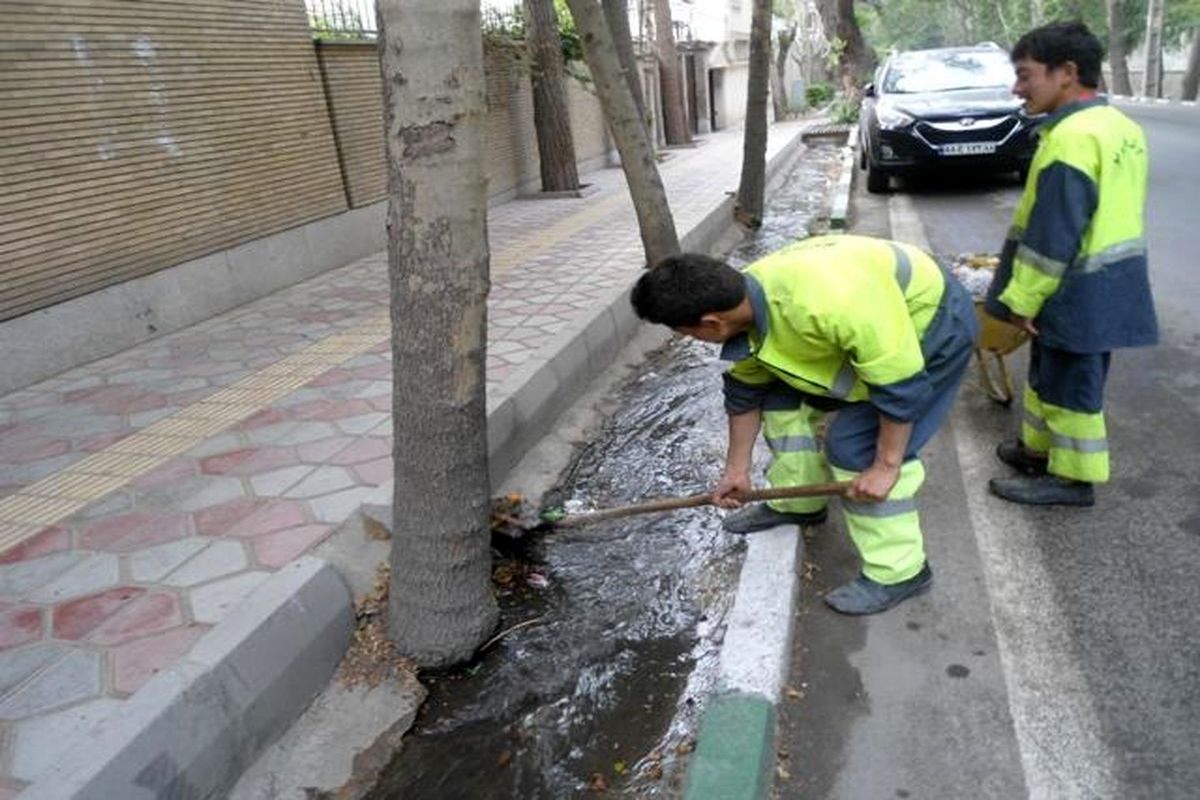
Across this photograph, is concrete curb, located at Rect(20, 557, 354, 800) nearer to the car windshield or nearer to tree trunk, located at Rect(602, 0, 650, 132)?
tree trunk, located at Rect(602, 0, 650, 132)

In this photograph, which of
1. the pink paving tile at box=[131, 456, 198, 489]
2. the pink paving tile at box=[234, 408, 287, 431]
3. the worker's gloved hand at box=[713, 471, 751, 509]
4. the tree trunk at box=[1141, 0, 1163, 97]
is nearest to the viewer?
the worker's gloved hand at box=[713, 471, 751, 509]

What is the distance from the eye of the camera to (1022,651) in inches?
102

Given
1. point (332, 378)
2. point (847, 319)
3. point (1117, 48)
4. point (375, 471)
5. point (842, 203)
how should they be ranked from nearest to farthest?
point (847, 319), point (375, 471), point (332, 378), point (842, 203), point (1117, 48)

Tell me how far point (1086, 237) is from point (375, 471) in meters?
2.81

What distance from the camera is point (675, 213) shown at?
379 inches

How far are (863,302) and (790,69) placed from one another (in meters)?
38.0

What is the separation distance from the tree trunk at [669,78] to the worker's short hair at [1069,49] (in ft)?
52.5

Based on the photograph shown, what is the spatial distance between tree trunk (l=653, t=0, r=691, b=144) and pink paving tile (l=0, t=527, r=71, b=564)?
16604mm

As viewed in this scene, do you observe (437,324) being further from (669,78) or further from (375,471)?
(669,78)

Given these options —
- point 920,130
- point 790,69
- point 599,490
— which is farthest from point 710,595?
point 790,69

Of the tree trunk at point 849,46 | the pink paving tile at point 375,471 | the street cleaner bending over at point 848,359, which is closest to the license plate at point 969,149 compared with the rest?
the street cleaner bending over at point 848,359

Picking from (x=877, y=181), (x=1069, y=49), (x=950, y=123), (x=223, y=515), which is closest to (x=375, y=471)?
(x=223, y=515)

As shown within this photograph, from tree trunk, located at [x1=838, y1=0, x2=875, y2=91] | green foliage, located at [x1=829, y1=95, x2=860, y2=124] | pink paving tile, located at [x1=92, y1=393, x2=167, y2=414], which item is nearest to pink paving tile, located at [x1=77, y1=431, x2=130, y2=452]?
pink paving tile, located at [x1=92, y1=393, x2=167, y2=414]

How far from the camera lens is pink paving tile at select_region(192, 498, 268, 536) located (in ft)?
10.9
